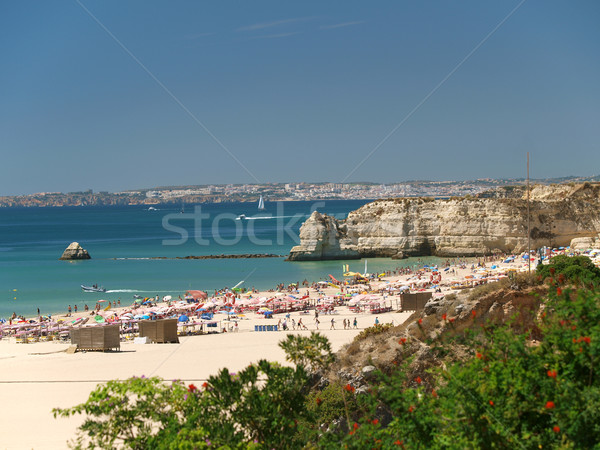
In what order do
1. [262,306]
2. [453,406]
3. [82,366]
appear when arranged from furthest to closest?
[262,306], [82,366], [453,406]

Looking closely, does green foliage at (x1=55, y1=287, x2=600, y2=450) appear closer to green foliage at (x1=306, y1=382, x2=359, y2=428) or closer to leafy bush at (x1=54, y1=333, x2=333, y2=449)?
leafy bush at (x1=54, y1=333, x2=333, y2=449)

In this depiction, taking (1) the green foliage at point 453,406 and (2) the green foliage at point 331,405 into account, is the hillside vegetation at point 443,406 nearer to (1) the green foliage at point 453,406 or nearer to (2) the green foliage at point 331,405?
(1) the green foliage at point 453,406

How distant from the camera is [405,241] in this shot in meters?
54.5

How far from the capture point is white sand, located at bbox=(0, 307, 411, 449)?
41.0ft

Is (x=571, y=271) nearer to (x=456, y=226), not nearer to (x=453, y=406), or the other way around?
(x=453, y=406)

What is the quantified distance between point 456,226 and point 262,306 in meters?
26.8

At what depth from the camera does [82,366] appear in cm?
1791

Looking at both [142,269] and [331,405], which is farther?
[142,269]

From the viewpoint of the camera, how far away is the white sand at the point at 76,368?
41.0 ft

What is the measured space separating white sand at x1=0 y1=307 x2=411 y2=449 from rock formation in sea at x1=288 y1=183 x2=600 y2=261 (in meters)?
28.9

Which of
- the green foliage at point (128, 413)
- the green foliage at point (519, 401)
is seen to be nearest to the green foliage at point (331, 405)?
the green foliage at point (519, 401)

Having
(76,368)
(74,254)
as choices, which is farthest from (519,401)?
(74,254)

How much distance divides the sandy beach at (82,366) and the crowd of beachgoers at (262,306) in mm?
1551

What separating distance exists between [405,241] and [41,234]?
7686cm
